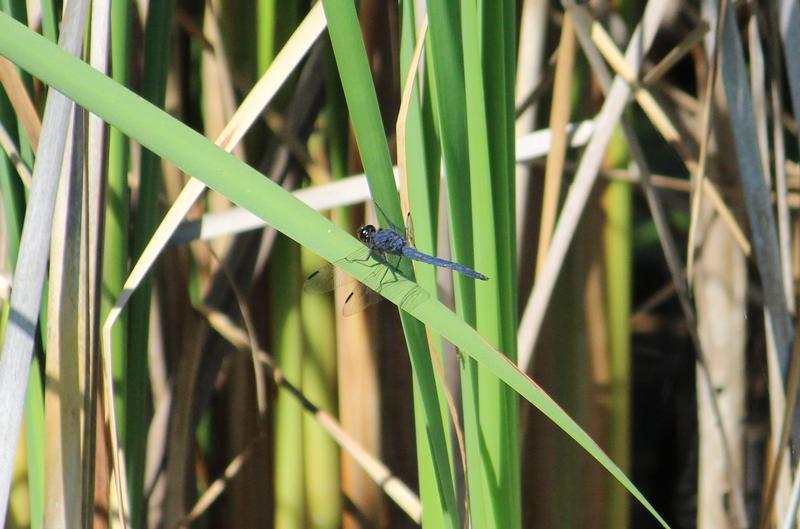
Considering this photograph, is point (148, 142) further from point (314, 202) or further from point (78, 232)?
point (314, 202)

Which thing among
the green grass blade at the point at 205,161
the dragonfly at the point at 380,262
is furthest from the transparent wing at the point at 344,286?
the green grass blade at the point at 205,161

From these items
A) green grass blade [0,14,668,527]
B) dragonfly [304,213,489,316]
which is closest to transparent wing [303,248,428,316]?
dragonfly [304,213,489,316]

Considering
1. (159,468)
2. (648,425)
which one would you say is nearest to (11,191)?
(159,468)

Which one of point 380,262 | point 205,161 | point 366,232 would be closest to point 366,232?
point 366,232

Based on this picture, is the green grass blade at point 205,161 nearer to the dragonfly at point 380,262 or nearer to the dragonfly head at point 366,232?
the dragonfly at point 380,262

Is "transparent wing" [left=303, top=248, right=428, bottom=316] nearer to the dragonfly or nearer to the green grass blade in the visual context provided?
the dragonfly

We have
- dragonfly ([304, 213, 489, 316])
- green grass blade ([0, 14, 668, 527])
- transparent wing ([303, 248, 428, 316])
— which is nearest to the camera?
green grass blade ([0, 14, 668, 527])

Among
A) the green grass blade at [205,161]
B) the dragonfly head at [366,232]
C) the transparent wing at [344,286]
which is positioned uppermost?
the dragonfly head at [366,232]

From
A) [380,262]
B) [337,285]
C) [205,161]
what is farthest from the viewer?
[337,285]

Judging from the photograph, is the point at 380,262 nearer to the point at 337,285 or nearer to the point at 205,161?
the point at 337,285
